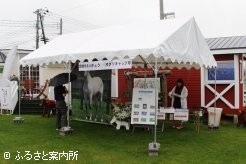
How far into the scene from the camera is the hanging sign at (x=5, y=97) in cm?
1920

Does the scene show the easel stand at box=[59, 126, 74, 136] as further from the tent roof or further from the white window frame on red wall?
the white window frame on red wall

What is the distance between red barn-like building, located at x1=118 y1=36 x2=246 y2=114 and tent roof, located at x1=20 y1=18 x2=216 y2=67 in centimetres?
438

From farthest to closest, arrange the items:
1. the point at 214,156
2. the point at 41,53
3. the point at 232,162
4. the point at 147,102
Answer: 1. the point at 41,53
2. the point at 147,102
3. the point at 214,156
4. the point at 232,162

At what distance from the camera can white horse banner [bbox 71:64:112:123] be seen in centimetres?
1399

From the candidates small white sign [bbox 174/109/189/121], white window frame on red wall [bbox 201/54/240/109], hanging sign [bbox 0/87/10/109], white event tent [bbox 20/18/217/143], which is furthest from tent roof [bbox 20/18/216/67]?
hanging sign [bbox 0/87/10/109]

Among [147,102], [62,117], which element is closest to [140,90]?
[147,102]

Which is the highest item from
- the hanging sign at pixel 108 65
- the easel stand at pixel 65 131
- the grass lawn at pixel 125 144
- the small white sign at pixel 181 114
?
the hanging sign at pixel 108 65

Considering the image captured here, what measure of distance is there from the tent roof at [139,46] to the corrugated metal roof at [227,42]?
4.55m

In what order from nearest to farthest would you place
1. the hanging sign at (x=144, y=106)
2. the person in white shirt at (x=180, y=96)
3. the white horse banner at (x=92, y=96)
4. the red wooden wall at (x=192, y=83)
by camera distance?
the hanging sign at (x=144, y=106) → the person in white shirt at (x=180, y=96) → the white horse banner at (x=92, y=96) → the red wooden wall at (x=192, y=83)

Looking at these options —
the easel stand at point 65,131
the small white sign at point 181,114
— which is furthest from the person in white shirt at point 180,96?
the easel stand at point 65,131

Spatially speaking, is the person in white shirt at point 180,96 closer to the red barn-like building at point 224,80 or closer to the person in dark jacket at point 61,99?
the red barn-like building at point 224,80

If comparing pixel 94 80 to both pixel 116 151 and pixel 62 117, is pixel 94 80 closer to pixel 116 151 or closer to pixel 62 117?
pixel 62 117

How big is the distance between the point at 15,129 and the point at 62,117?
1.56m

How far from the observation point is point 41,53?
41.1 feet
